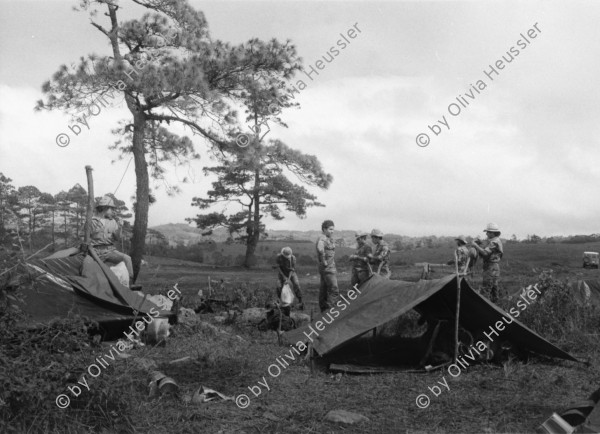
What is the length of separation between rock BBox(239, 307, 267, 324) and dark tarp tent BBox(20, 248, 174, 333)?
2.09m

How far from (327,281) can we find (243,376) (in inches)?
162

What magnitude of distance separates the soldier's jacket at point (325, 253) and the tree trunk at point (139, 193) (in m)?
7.43

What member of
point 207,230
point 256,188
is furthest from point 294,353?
point 207,230

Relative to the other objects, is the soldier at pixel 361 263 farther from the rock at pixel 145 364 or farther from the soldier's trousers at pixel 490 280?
the rock at pixel 145 364

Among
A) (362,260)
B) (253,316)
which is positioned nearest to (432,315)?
(362,260)

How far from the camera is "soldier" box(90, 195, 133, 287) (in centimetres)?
801

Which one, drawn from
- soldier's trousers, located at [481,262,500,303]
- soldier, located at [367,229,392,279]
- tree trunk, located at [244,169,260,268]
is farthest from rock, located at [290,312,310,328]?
tree trunk, located at [244,169,260,268]

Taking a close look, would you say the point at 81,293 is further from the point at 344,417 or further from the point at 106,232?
the point at 344,417

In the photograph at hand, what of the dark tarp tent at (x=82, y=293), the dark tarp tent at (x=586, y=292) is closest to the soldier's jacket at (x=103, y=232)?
the dark tarp tent at (x=82, y=293)

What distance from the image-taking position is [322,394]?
5656 mm

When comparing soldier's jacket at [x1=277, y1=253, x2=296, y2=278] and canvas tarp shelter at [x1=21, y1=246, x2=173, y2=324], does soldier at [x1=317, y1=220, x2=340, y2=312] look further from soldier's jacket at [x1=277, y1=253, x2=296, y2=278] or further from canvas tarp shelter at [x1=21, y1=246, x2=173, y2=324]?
canvas tarp shelter at [x1=21, y1=246, x2=173, y2=324]

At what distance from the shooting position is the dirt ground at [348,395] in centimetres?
470

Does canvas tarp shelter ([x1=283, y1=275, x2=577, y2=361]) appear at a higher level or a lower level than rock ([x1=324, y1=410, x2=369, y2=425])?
higher

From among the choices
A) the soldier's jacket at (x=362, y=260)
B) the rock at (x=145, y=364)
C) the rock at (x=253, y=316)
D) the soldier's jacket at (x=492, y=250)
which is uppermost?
the soldier's jacket at (x=492, y=250)
